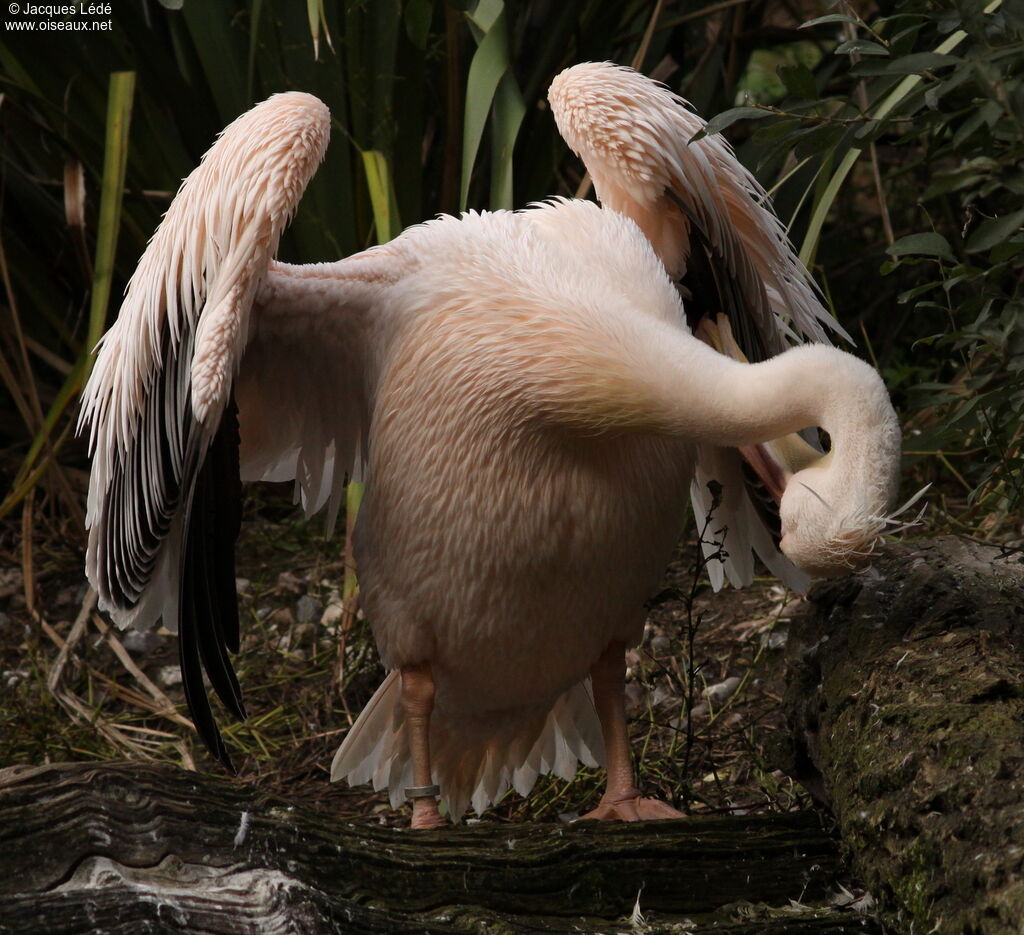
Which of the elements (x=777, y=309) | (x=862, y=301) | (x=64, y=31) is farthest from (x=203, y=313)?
(x=862, y=301)

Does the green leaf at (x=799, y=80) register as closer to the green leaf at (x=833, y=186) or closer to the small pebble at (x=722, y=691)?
the green leaf at (x=833, y=186)

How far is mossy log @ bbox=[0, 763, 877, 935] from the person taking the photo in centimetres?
215

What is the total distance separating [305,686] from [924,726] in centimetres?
248

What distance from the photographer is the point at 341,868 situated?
234cm

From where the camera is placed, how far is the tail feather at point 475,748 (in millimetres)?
3623

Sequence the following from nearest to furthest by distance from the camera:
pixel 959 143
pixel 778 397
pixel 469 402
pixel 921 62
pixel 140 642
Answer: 1. pixel 921 62
2. pixel 959 143
3. pixel 778 397
4. pixel 469 402
5. pixel 140 642

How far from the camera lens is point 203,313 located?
2.89 meters

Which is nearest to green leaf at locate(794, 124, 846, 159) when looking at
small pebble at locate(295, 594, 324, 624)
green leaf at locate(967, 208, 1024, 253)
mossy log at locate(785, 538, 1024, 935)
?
green leaf at locate(967, 208, 1024, 253)

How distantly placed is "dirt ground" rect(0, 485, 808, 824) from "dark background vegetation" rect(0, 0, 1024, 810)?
1 cm

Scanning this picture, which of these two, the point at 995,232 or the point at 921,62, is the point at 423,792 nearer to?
the point at 995,232

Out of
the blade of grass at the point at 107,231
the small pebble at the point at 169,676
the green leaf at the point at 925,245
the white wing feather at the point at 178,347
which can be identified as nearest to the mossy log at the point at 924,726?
the green leaf at the point at 925,245

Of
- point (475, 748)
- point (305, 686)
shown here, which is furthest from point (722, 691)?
point (305, 686)

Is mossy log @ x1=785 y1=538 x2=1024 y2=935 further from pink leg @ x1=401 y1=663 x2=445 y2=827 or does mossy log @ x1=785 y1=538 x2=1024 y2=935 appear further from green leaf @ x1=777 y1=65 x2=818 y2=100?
green leaf @ x1=777 y1=65 x2=818 y2=100

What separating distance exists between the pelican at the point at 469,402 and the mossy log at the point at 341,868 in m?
0.58
